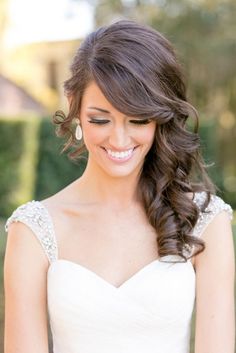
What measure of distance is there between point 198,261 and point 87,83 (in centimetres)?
69

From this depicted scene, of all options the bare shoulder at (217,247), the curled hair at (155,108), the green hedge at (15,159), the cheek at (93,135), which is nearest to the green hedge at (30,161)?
the green hedge at (15,159)

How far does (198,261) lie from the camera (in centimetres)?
265

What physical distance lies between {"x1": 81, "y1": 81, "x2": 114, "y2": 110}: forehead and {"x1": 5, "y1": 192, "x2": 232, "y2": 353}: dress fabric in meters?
0.44

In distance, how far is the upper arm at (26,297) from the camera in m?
2.59

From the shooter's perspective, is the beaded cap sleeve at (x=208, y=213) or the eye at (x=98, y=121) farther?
the beaded cap sleeve at (x=208, y=213)

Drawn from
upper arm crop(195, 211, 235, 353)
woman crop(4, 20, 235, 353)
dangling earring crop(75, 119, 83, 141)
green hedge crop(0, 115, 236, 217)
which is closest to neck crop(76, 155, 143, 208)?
woman crop(4, 20, 235, 353)

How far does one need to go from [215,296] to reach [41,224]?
62 centimetres

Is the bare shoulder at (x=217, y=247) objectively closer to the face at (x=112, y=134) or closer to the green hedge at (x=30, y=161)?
the face at (x=112, y=134)

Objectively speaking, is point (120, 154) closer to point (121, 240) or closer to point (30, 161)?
point (121, 240)

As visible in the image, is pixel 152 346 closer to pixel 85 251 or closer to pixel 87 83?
pixel 85 251

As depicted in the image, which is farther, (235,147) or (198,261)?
(235,147)

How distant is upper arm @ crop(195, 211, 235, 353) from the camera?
2.59 m

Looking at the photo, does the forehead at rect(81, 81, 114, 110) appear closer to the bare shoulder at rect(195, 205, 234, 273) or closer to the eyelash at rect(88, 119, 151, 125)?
the eyelash at rect(88, 119, 151, 125)

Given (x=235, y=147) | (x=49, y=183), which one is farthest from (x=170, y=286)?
(x=235, y=147)
